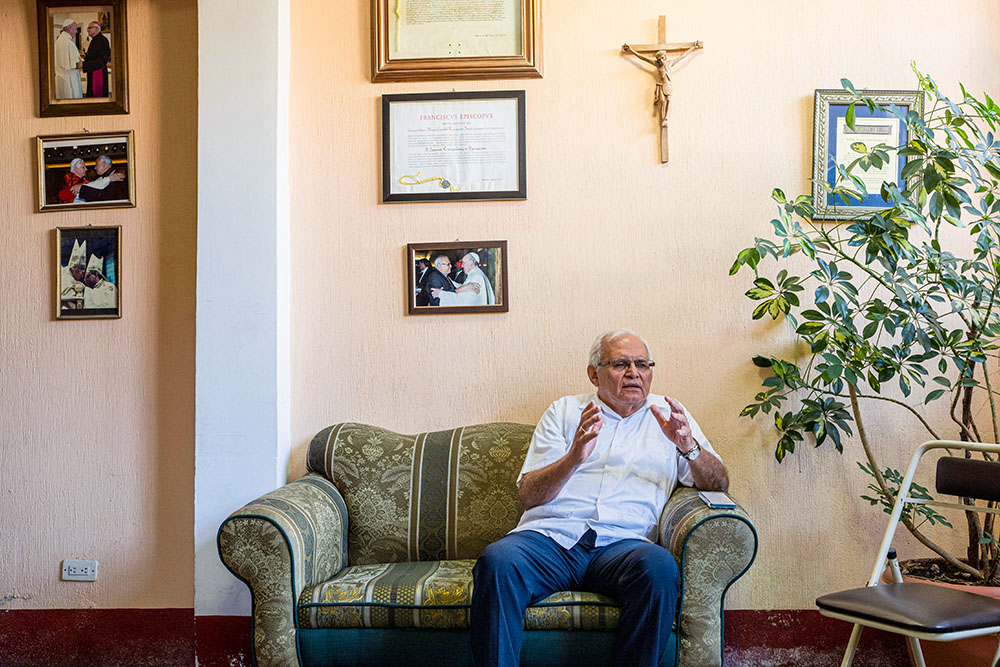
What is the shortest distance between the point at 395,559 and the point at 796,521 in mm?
1555

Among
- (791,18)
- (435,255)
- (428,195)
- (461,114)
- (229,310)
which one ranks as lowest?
(229,310)

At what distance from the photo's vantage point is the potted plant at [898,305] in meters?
2.63

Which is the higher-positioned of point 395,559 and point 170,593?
point 395,559

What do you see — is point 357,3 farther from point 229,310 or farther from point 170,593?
point 170,593

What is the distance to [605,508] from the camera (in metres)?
2.67

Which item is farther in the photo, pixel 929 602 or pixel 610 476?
pixel 610 476

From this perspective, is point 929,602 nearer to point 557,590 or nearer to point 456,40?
point 557,590

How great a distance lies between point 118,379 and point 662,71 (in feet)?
8.26

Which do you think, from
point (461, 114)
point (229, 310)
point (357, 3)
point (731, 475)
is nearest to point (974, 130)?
point (731, 475)

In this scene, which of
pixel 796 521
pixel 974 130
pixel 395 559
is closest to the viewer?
pixel 974 130

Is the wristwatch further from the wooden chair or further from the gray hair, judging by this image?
the wooden chair

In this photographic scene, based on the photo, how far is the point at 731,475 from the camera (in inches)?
124

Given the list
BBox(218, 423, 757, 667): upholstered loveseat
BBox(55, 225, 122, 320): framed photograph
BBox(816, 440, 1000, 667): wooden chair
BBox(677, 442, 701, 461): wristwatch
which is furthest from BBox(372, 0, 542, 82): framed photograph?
BBox(816, 440, 1000, 667): wooden chair

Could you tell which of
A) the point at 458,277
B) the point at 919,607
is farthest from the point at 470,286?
the point at 919,607
